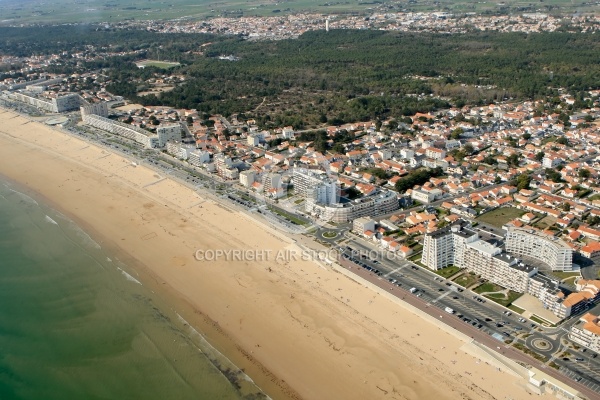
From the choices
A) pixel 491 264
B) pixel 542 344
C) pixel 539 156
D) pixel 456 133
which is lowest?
pixel 539 156

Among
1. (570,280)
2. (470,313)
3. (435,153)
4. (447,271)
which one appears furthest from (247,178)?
(570,280)

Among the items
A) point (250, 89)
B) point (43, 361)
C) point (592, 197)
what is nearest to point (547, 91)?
point (592, 197)

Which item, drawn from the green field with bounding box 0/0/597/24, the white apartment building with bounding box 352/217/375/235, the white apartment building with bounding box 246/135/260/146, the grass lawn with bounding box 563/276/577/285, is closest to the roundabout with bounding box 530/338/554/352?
the grass lawn with bounding box 563/276/577/285

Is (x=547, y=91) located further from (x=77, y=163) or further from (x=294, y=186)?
(x=77, y=163)

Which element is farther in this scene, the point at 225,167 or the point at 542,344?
the point at 225,167

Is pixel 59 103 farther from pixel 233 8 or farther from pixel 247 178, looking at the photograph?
pixel 233 8

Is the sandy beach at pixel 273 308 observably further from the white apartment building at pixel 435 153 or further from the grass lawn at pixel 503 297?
the white apartment building at pixel 435 153
